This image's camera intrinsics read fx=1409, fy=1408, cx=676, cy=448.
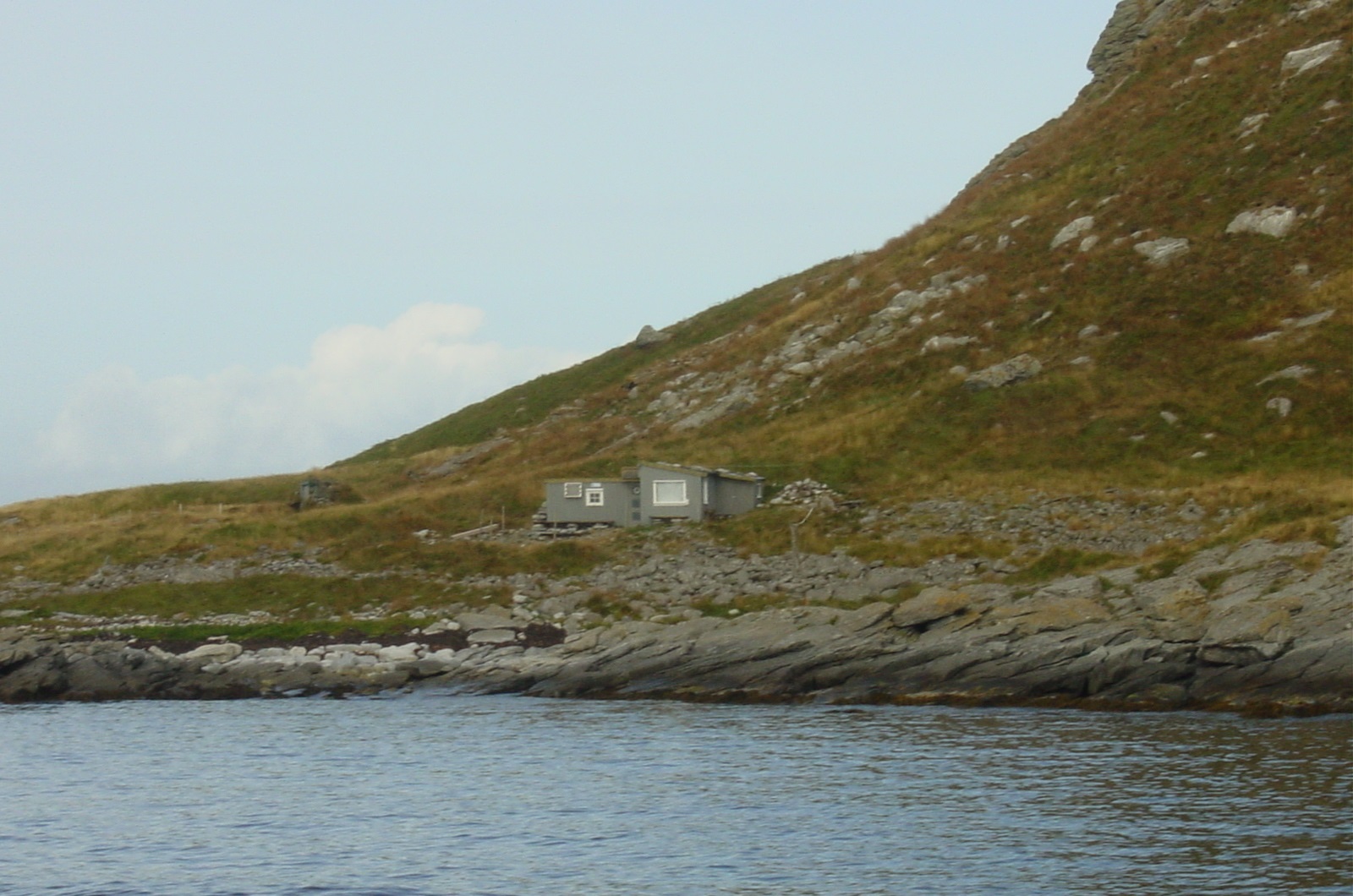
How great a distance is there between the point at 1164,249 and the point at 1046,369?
46.2ft

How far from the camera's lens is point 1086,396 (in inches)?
3319

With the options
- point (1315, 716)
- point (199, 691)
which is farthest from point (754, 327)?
point (1315, 716)

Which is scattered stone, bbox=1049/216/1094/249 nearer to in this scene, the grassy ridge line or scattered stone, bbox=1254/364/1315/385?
scattered stone, bbox=1254/364/1315/385

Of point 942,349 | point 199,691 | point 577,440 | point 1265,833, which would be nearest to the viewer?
point 1265,833

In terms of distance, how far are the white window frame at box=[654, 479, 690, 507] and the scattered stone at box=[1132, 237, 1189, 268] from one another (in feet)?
122

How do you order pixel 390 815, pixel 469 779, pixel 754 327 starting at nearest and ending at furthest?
pixel 390 815, pixel 469 779, pixel 754 327

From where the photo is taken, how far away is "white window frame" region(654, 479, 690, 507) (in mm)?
80875

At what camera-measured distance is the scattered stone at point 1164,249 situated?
93.9 metres

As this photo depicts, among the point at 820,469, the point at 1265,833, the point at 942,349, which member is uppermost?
the point at 942,349

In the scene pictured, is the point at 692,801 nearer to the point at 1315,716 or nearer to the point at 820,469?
the point at 1315,716

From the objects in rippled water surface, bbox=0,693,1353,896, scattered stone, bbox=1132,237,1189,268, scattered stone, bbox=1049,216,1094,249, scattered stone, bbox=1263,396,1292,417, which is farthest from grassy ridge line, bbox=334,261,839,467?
rippled water surface, bbox=0,693,1353,896

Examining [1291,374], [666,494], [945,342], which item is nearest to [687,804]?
[666,494]

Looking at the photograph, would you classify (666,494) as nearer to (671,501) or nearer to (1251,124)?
(671,501)

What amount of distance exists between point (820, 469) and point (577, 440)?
114ft
